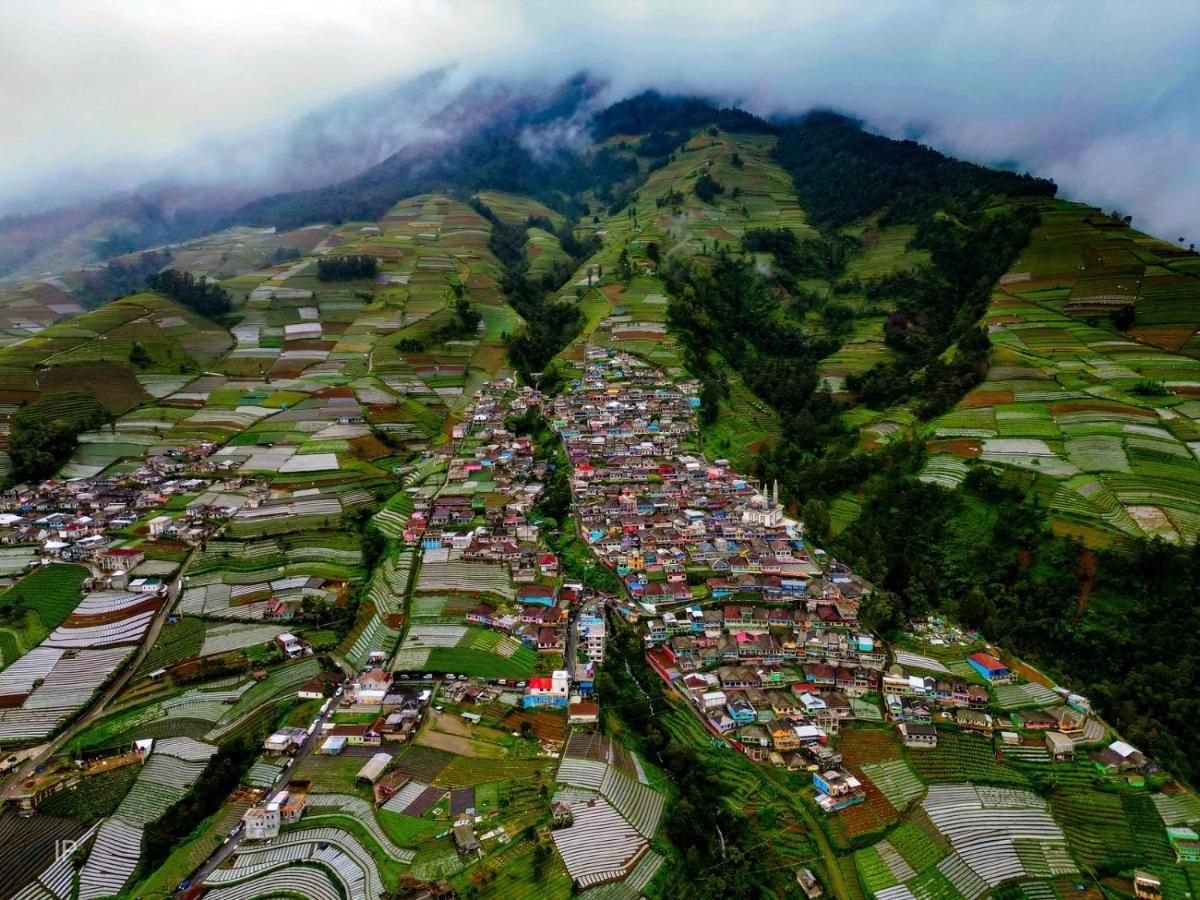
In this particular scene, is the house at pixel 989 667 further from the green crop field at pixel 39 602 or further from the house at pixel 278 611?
the green crop field at pixel 39 602

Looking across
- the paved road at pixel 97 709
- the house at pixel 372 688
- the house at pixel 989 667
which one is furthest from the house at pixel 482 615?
the house at pixel 989 667

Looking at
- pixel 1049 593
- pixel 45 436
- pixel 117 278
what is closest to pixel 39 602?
pixel 45 436

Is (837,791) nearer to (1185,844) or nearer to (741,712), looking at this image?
(741,712)

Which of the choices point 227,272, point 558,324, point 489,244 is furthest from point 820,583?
point 227,272

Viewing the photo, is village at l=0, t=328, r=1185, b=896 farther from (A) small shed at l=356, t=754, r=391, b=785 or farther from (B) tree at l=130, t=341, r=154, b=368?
(B) tree at l=130, t=341, r=154, b=368

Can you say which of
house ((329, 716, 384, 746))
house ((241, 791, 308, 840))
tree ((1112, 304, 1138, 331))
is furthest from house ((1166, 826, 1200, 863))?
tree ((1112, 304, 1138, 331))

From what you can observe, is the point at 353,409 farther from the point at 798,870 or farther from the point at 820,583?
the point at 798,870
